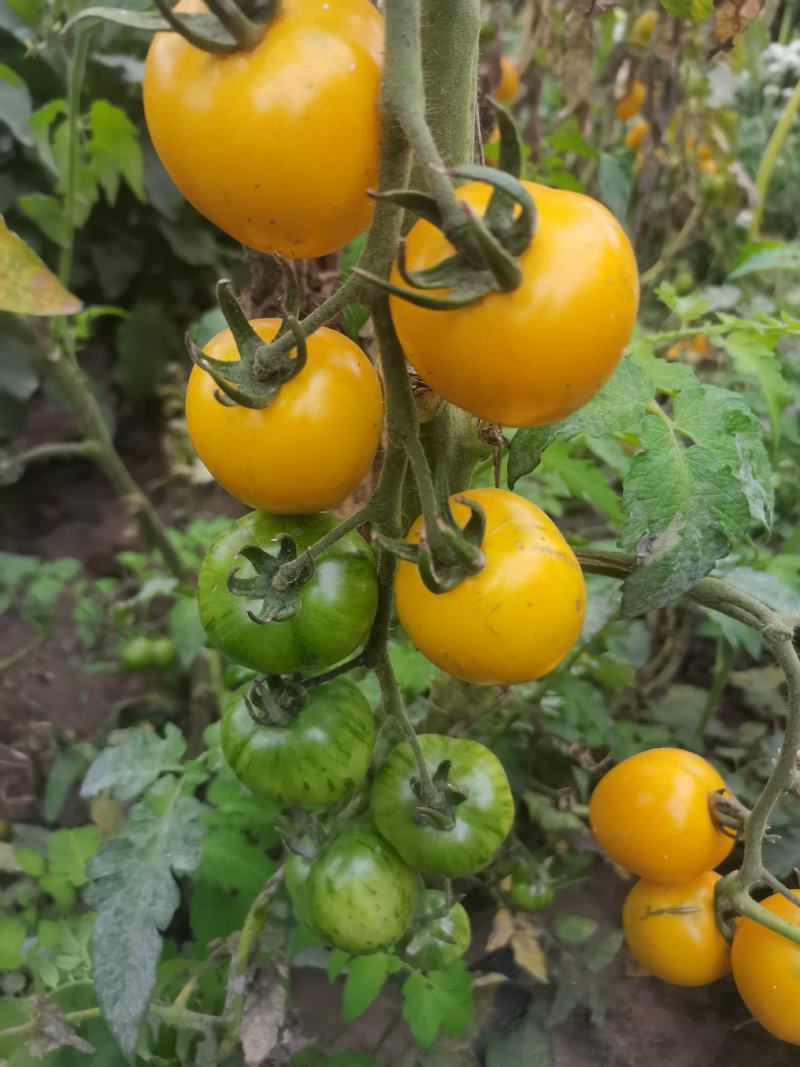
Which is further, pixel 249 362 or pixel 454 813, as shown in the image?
pixel 454 813

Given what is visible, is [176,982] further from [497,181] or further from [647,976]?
[497,181]

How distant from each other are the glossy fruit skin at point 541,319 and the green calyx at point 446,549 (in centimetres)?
7

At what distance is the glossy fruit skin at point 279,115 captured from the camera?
330 millimetres

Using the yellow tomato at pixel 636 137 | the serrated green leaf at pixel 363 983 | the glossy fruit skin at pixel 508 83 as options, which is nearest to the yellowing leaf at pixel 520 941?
the serrated green leaf at pixel 363 983

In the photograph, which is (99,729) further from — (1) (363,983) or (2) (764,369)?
(2) (764,369)

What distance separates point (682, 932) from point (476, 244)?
67 cm

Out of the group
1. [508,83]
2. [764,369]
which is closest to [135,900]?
[764,369]

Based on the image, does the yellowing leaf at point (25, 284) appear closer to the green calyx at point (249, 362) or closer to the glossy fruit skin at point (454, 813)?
the green calyx at point (249, 362)

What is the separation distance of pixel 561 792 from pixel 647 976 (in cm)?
27

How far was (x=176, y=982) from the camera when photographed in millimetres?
826

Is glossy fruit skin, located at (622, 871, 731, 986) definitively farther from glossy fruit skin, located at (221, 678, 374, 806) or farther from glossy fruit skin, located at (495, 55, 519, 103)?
glossy fruit skin, located at (495, 55, 519, 103)

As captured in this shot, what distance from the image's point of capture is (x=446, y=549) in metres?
0.41

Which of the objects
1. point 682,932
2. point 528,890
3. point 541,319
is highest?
point 541,319

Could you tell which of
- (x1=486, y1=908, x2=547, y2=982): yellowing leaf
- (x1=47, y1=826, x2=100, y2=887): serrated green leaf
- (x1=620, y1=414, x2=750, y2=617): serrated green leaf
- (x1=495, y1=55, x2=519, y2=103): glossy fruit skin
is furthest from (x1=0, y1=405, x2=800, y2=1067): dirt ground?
(x1=495, y1=55, x2=519, y2=103): glossy fruit skin
